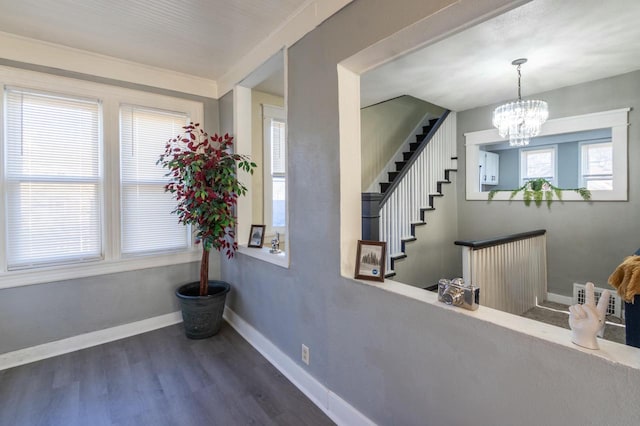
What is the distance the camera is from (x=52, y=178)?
2529 mm

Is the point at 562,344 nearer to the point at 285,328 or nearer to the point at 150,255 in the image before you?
the point at 285,328

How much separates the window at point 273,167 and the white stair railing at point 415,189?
1249 millimetres

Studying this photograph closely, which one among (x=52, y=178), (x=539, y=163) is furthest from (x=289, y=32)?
(x=539, y=163)

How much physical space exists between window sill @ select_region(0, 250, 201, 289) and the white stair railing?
2227mm

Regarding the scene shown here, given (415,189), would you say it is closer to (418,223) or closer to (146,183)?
(418,223)

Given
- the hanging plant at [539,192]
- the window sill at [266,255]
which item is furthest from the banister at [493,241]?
the window sill at [266,255]

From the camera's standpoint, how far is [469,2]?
3.75 feet

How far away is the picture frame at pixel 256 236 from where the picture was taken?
2.77 m

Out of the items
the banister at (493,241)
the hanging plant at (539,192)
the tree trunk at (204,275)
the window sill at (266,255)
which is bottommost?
the tree trunk at (204,275)

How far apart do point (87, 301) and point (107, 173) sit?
1195 millimetres

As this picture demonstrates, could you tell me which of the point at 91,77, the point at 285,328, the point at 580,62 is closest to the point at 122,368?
the point at 285,328

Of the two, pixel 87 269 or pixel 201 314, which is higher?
pixel 87 269

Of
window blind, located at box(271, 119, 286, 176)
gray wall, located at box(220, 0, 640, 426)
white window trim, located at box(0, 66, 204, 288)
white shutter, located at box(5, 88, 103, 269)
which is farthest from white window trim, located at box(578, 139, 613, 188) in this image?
white shutter, located at box(5, 88, 103, 269)

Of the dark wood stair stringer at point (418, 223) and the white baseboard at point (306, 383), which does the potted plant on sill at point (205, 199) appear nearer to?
the white baseboard at point (306, 383)
